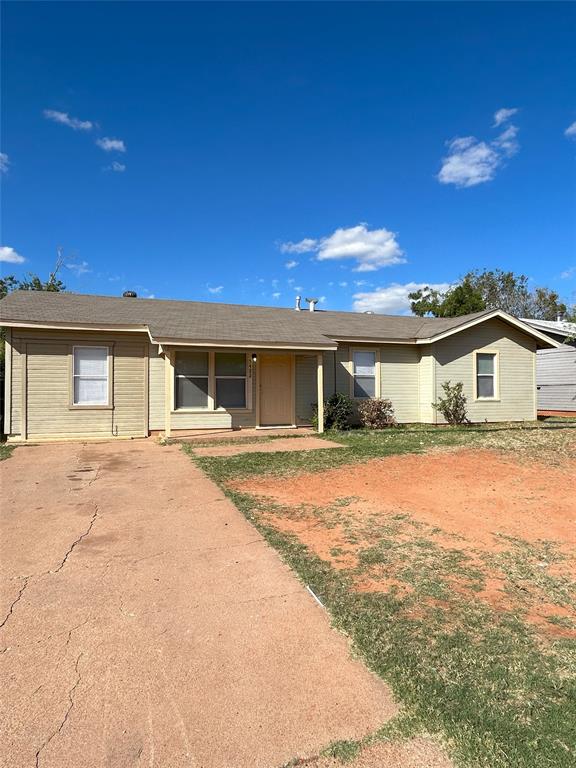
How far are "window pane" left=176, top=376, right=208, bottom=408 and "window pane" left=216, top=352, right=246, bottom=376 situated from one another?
21.1 inches

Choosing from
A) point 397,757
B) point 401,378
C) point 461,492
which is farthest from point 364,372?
point 397,757

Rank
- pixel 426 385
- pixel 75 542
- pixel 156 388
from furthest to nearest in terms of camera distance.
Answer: pixel 426 385 < pixel 156 388 < pixel 75 542

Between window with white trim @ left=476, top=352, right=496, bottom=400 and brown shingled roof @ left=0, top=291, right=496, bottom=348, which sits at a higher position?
brown shingled roof @ left=0, top=291, right=496, bottom=348

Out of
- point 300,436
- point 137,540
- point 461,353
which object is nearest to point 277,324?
point 300,436

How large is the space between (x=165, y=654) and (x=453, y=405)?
13.1m

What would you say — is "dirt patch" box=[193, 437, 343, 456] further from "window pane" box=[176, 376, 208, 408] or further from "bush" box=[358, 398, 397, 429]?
"bush" box=[358, 398, 397, 429]

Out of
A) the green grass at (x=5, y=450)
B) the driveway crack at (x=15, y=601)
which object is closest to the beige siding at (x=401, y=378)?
the green grass at (x=5, y=450)

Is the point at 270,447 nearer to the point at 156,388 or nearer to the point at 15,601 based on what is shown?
the point at 156,388

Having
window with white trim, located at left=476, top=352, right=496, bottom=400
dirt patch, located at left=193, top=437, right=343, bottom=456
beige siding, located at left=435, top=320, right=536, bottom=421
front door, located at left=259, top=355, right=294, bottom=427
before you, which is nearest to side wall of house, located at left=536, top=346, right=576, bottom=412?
beige siding, located at left=435, top=320, right=536, bottom=421

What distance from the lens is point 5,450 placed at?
9.87 meters

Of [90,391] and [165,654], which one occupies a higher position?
[90,391]

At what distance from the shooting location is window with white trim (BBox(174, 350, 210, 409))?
1220 cm

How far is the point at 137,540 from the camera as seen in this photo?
450cm

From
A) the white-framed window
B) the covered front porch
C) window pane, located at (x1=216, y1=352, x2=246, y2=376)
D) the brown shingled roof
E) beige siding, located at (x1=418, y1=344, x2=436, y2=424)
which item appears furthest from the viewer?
beige siding, located at (x1=418, y1=344, x2=436, y2=424)
